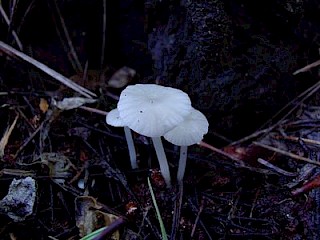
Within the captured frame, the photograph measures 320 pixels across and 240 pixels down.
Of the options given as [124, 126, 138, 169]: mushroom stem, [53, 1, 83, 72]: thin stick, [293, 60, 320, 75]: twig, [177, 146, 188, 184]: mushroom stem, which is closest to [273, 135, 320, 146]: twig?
[293, 60, 320, 75]: twig

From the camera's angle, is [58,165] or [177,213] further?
[58,165]

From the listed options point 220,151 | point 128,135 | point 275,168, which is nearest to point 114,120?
point 128,135

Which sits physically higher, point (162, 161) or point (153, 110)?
point (153, 110)

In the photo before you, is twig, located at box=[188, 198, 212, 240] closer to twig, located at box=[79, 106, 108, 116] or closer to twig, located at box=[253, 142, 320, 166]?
twig, located at box=[253, 142, 320, 166]

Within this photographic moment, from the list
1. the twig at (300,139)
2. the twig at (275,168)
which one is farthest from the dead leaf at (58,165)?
the twig at (300,139)

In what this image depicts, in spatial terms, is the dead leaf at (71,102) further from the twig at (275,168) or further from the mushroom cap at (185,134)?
the twig at (275,168)

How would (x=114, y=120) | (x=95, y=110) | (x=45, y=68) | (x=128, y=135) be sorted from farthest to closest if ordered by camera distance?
(x=45, y=68), (x=95, y=110), (x=128, y=135), (x=114, y=120)

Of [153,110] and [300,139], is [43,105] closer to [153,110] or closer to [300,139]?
[153,110]

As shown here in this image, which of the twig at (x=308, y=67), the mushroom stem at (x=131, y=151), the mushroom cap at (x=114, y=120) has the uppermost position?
the twig at (x=308, y=67)

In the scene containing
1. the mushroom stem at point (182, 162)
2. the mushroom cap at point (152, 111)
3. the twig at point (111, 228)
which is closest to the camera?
the mushroom cap at point (152, 111)
